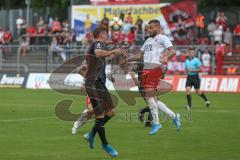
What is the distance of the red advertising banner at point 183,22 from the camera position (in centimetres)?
4022

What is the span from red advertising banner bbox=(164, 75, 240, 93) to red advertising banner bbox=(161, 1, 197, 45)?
4.08 m

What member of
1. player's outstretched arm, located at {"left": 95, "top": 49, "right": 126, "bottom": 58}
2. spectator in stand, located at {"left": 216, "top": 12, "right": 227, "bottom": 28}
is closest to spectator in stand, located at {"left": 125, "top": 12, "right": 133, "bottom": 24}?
spectator in stand, located at {"left": 216, "top": 12, "right": 227, "bottom": 28}

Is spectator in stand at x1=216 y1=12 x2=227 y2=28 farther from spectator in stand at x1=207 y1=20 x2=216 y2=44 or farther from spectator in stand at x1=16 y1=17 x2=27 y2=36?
spectator in stand at x1=16 y1=17 x2=27 y2=36

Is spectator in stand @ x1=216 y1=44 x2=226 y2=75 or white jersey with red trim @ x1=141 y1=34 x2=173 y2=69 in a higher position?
white jersey with red trim @ x1=141 y1=34 x2=173 y2=69

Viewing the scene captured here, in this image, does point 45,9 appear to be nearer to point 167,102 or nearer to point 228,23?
point 228,23

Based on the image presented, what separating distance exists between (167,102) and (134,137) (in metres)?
12.4

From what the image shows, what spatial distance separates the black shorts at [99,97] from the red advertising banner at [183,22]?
87.3 feet

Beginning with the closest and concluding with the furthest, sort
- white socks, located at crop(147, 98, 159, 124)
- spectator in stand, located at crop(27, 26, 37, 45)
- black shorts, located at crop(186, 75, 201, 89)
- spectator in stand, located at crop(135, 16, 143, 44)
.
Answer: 1. white socks, located at crop(147, 98, 159, 124)
2. black shorts, located at crop(186, 75, 201, 89)
3. spectator in stand, located at crop(135, 16, 143, 44)
4. spectator in stand, located at crop(27, 26, 37, 45)

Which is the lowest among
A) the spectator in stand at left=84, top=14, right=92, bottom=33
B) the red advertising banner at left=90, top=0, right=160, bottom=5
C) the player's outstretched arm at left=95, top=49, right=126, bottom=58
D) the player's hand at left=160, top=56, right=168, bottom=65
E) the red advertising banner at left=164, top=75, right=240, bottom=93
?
the red advertising banner at left=164, top=75, right=240, bottom=93

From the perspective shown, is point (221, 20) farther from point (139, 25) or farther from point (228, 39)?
point (139, 25)

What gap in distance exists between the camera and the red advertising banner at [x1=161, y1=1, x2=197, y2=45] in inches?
1583

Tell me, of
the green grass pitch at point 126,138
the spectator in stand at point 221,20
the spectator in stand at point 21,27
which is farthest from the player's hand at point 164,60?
the spectator in stand at point 21,27

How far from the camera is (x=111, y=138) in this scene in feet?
51.8

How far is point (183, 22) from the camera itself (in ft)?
132
